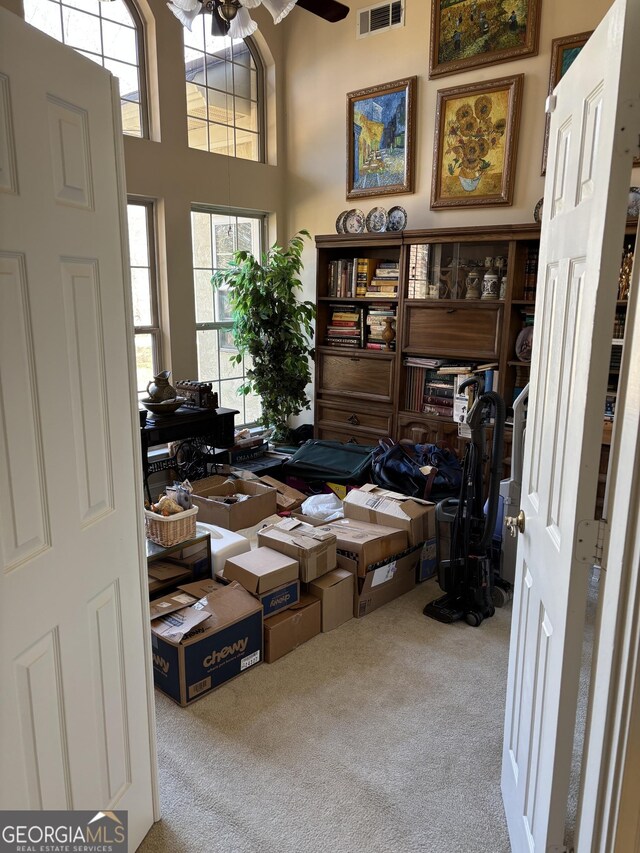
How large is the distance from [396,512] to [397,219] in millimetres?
2538

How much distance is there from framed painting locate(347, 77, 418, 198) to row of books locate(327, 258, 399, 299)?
57cm

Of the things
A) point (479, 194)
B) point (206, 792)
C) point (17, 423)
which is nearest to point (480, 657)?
point (206, 792)

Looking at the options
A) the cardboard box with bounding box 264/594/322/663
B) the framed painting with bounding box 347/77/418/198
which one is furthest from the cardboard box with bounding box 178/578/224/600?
the framed painting with bounding box 347/77/418/198

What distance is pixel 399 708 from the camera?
8.09 ft

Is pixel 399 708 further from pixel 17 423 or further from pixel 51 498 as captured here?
pixel 17 423

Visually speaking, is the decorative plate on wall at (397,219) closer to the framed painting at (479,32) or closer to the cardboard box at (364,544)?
the framed painting at (479,32)

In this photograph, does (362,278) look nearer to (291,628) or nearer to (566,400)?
(291,628)

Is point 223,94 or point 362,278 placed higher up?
point 223,94

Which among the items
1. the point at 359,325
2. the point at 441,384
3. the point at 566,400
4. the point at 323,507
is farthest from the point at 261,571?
the point at 359,325

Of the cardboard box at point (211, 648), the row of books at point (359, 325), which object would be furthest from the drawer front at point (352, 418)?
the cardboard box at point (211, 648)

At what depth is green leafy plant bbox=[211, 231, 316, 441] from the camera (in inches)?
193

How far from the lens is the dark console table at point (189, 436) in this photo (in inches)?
157

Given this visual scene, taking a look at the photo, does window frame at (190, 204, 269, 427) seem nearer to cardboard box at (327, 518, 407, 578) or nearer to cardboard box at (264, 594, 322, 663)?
cardboard box at (327, 518, 407, 578)

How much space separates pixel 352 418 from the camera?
201 inches
